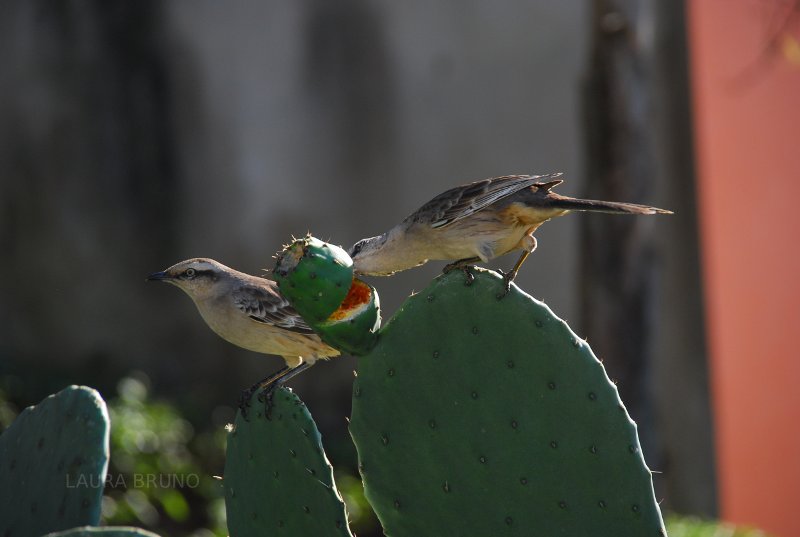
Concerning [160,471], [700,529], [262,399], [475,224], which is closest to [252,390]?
[262,399]

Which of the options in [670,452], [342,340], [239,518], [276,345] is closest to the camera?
[342,340]

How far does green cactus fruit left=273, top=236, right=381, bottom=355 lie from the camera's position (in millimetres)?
2664

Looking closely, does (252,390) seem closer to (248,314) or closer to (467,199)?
(248,314)

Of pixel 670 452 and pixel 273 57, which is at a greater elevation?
pixel 273 57

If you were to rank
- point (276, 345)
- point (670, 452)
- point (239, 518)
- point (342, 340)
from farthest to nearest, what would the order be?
point (670, 452) < point (276, 345) < point (239, 518) < point (342, 340)

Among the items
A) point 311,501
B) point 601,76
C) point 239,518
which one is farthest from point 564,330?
point 601,76

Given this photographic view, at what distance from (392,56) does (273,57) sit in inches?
39.9

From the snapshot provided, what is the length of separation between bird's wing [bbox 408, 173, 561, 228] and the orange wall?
17.2 ft

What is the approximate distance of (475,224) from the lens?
3406 mm

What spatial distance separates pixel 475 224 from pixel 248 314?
2.92 ft

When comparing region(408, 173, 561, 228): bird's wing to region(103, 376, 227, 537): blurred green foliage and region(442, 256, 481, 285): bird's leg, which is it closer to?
region(442, 256, 481, 285): bird's leg

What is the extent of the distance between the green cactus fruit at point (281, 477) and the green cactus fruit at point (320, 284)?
28 cm

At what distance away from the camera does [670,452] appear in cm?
887

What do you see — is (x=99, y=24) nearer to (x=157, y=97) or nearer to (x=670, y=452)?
(x=157, y=97)
